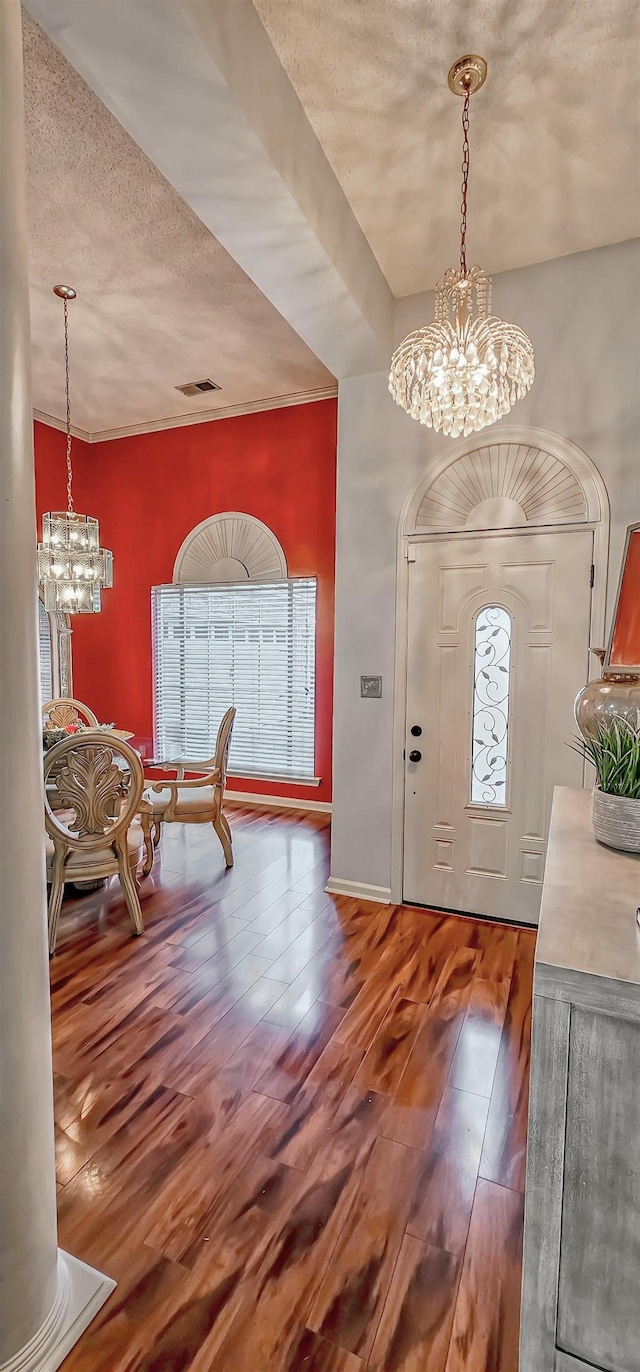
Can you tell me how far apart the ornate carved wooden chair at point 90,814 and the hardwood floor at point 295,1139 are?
1.12 feet

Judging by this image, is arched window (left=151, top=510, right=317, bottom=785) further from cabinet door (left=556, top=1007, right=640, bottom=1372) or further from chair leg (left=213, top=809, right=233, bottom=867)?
cabinet door (left=556, top=1007, right=640, bottom=1372)

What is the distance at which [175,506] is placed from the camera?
18.5ft

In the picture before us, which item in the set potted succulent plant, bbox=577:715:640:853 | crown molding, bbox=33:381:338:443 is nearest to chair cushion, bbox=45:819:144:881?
potted succulent plant, bbox=577:715:640:853

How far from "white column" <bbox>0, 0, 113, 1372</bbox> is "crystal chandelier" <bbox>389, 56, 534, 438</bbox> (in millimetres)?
1367

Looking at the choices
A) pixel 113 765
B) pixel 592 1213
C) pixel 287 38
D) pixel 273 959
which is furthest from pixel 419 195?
pixel 273 959

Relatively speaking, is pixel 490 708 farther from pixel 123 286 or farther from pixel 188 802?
pixel 123 286

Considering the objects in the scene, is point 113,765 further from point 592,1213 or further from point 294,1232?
point 592,1213

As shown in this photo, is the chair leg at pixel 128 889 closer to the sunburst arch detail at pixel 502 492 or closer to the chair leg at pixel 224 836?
the chair leg at pixel 224 836

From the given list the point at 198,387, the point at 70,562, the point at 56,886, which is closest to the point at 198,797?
the point at 56,886

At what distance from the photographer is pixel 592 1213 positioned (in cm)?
80

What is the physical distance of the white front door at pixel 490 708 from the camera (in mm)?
2914

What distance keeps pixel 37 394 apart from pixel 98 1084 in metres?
5.22

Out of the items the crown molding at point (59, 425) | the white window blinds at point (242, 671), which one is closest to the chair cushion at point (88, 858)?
the white window blinds at point (242, 671)

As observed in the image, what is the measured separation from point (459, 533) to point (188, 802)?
238cm
